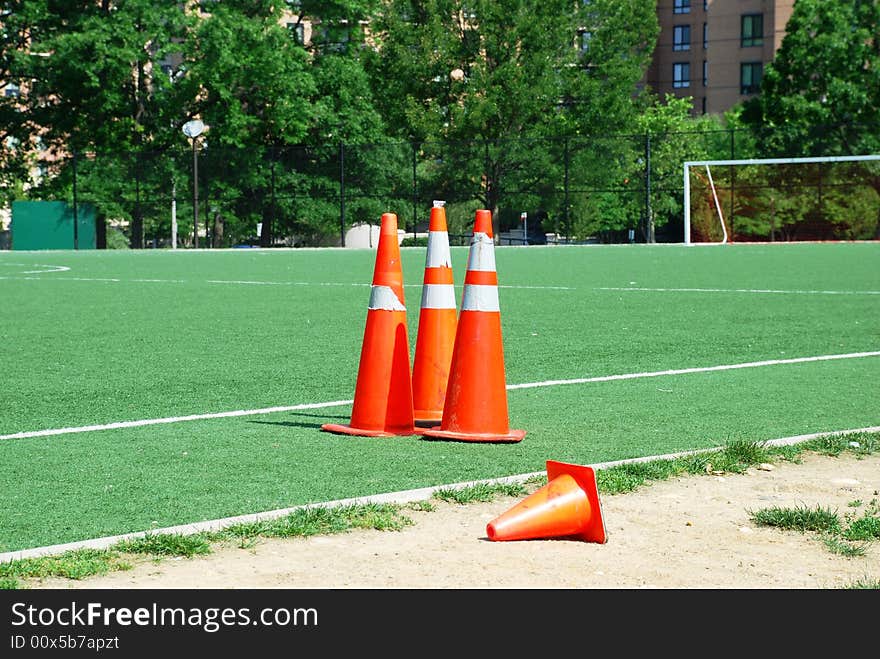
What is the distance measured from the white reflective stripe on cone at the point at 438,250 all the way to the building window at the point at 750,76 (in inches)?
3502

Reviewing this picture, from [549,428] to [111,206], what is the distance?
47422 millimetres

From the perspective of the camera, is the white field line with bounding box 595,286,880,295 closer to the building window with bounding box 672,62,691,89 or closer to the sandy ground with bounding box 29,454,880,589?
the sandy ground with bounding box 29,454,880,589

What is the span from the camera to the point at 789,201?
4753 centimetres

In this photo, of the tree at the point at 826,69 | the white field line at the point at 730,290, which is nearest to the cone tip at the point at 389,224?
the white field line at the point at 730,290

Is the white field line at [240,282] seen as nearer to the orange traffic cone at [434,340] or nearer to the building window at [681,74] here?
the orange traffic cone at [434,340]

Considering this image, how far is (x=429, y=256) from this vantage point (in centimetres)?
716

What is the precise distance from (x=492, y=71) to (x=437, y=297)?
5995 cm

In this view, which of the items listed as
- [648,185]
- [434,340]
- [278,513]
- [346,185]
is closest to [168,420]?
[434,340]

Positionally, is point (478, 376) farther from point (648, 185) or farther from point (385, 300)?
point (648, 185)

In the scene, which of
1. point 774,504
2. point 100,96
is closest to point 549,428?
point 774,504

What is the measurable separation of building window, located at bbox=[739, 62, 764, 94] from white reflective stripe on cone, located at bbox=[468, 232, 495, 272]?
89204 mm

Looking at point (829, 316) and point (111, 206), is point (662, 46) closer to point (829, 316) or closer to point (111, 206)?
point (111, 206)

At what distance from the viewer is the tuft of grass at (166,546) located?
4.50 metres

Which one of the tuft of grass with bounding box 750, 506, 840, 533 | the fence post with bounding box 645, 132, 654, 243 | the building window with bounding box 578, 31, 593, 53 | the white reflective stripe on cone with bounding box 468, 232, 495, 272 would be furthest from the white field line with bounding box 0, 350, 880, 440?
the building window with bounding box 578, 31, 593, 53
